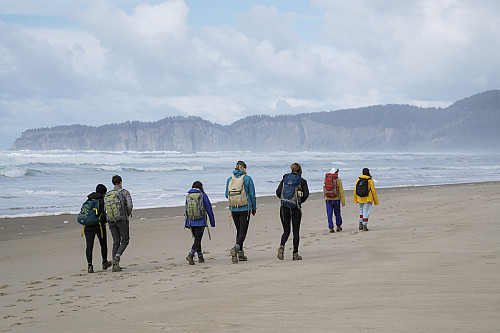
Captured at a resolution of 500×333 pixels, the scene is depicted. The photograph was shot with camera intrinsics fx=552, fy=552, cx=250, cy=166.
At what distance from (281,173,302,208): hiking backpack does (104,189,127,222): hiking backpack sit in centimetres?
267

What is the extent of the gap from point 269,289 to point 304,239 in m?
5.79

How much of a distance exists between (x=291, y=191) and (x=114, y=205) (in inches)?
114

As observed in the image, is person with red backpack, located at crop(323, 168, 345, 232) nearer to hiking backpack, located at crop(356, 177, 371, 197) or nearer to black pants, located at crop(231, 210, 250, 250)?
hiking backpack, located at crop(356, 177, 371, 197)

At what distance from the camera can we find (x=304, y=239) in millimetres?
12258

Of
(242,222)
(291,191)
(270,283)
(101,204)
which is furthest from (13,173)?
(270,283)

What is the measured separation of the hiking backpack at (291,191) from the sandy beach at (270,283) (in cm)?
97

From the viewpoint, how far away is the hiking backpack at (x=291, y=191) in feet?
29.6

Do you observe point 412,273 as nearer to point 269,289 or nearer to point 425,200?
point 269,289

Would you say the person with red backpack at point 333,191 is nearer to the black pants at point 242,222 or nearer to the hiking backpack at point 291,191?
the hiking backpack at point 291,191

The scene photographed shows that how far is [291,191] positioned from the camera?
9.04 meters

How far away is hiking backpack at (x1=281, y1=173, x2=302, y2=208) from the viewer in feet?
29.6

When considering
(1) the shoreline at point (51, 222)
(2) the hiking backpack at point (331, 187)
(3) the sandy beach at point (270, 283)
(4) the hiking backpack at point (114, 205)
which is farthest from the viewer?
(1) the shoreline at point (51, 222)

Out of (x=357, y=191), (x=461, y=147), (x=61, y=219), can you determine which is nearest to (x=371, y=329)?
(x=357, y=191)

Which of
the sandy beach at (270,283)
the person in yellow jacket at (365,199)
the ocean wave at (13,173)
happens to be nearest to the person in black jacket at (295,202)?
the sandy beach at (270,283)
